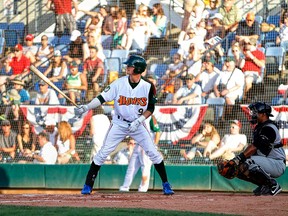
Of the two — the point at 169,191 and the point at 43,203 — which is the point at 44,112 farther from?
the point at 43,203

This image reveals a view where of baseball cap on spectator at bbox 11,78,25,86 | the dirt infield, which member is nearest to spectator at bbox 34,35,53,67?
baseball cap on spectator at bbox 11,78,25,86

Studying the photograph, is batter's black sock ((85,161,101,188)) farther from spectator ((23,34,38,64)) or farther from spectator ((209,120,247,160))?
spectator ((23,34,38,64))

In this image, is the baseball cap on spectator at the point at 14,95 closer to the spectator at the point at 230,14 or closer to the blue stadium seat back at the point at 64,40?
the blue stadium seat back at the point at 64,40

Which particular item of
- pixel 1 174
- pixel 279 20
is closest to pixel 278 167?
pixel 279 20

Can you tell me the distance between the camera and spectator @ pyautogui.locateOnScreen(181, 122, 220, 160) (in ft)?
49.7

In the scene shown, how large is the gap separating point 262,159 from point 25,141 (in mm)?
6719

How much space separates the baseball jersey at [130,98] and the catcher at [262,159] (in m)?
1.29

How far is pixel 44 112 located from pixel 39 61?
2078 millimetres

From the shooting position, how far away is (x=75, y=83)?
56.3 ft

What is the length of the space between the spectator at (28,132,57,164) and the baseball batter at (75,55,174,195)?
516cm

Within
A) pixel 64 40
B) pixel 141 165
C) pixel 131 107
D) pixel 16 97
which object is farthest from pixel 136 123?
pixel 64 40

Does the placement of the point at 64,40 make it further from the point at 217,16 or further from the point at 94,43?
the point at 217,16

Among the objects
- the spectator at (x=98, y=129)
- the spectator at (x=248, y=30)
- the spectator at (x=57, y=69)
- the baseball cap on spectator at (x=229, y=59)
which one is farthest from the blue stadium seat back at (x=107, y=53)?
the spectator at (x=248, y=30)

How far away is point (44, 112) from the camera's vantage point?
1652 centimetres
